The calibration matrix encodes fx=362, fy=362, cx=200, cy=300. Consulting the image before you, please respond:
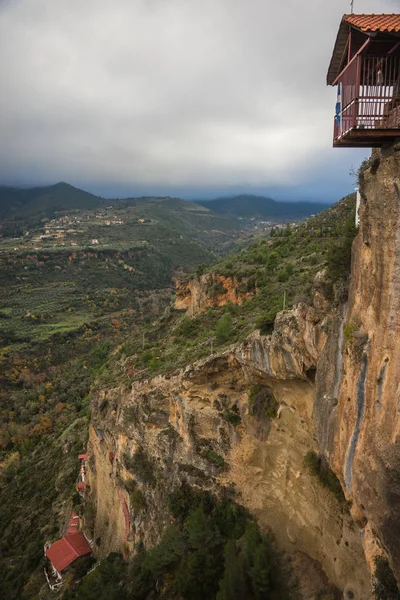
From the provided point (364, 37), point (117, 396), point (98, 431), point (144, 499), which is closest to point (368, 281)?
point (364, 37)

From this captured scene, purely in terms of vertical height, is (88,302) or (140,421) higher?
(140,421)

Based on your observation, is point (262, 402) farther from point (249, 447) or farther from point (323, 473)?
point (323, 473)

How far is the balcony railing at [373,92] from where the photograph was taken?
9.61m

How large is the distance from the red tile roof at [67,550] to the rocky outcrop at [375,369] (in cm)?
2366

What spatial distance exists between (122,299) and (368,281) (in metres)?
103

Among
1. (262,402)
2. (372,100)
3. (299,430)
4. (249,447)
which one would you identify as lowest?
(249,447)

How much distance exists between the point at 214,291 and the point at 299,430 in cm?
2780

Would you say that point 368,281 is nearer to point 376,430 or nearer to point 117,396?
point 376,430

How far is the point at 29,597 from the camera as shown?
26.4 meters

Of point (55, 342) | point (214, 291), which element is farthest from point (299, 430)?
point (55, 342)

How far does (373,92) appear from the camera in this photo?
980 centimetres

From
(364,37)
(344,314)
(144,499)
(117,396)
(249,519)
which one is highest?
(364,37)

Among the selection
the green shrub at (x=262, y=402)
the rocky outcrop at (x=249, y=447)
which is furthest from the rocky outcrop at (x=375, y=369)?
the green shrub at (x=262, y=402)

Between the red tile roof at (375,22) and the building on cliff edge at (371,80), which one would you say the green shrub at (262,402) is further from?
the red tile roof at (375,22)
